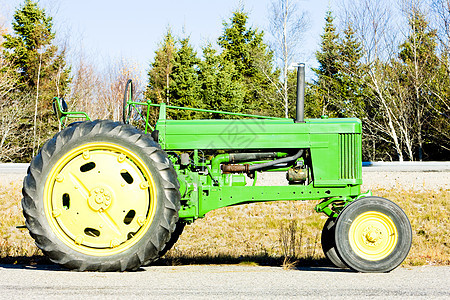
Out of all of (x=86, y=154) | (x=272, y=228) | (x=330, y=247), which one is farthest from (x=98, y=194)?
(x=272, y=228)

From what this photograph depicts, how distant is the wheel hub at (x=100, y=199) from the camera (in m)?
5.81

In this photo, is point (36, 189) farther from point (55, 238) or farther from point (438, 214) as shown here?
point (438, 214)

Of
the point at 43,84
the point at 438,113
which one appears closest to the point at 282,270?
the point at 438,113

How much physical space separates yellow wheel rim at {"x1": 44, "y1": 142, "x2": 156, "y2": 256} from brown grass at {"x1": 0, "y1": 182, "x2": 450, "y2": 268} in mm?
2915

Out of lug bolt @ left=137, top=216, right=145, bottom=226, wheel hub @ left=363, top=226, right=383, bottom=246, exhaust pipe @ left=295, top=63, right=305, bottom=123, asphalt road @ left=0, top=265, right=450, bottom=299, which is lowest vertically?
asphalt road @ left=0, top=265, right=450, bottom=299

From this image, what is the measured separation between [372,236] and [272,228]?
5474 millimetres

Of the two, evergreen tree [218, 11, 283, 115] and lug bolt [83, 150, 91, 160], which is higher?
evergreen tree [218, 11, 283, 115]

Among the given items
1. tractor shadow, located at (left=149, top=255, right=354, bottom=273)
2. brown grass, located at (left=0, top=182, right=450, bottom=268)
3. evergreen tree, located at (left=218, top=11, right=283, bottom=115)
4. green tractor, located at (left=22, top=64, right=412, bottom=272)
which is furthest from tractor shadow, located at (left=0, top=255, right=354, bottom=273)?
evergreen tree, located at (left=218, top=11, right=283, bottom=115)

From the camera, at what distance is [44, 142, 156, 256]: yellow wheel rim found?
5.77 metres

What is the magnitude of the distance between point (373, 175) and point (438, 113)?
16.4 metres

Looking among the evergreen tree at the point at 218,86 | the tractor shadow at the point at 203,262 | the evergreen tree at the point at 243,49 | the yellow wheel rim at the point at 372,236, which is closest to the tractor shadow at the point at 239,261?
the tractor shadow at the point at 203,262

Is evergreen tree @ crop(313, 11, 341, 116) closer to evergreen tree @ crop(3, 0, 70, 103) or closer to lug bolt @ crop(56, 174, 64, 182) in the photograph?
evergreen tree @ crop(3, 0, 70, 103)

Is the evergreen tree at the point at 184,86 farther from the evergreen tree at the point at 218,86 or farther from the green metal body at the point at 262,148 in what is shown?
the green metal body at the point at 262,148

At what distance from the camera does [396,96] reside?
101 ft
